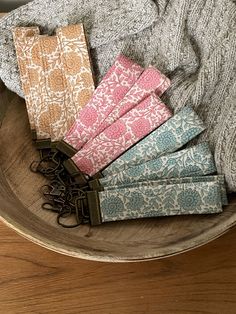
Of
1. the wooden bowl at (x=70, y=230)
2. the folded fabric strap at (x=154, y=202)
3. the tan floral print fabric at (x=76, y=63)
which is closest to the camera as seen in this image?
the wooden bowl at (x=70, y=230)

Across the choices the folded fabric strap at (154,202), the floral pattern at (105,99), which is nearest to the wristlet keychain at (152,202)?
the folded fabric strap at (154,202)

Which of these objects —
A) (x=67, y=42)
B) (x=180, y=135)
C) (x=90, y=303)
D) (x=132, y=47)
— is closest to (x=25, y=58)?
(x=67, y=42)

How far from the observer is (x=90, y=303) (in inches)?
30.0

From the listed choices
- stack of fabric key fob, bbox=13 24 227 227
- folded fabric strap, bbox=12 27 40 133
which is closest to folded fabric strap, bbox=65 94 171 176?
stack of fabric key fob, bbox=13 24 227 227

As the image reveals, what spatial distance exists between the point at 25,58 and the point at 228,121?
1.21 ft

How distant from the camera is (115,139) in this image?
2.88 feet

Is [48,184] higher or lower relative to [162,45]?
lower

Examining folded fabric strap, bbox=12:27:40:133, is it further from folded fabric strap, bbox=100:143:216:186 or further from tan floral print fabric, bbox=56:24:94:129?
folded fabric strap, bbox=100:143:216:186

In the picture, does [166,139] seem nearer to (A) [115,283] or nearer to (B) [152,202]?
(B) [152,202]

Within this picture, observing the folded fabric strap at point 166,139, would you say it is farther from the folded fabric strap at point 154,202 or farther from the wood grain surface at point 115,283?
the wood grain surface at point 115,283

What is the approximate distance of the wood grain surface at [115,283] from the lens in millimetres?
762

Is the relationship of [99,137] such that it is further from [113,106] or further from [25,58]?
[25,58]

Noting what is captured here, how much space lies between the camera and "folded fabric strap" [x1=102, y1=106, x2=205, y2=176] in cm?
85

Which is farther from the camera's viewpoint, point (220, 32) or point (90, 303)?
point (220, 32)
